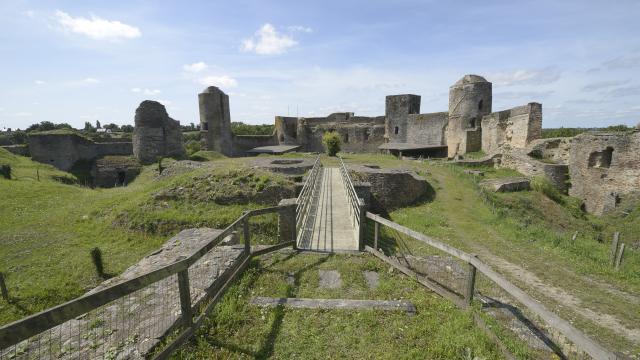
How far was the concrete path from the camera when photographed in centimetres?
752

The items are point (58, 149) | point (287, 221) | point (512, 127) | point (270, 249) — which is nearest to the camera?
point (270, 249)

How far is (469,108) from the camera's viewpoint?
2912 cm

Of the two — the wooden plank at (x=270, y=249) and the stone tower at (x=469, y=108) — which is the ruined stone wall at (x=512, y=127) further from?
the wooden plank at (x=270, y=249)

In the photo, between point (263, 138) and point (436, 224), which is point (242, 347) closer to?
point (436, 224)

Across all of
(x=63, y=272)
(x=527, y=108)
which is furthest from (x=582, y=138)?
(x=63, y=272)

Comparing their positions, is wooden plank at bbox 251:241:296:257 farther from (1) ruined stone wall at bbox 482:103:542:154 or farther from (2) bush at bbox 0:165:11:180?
(1) ruined stone wall at bbox 482:103:542:154

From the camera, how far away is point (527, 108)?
74.8ft

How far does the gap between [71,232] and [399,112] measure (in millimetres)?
34282

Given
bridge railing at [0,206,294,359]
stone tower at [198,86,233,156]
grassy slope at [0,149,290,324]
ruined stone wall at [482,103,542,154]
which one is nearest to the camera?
bridge railing at [0,206,294,359]

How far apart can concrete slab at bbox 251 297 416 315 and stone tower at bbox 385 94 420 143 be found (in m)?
34.7

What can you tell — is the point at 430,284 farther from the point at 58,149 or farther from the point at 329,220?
the point at 58,149

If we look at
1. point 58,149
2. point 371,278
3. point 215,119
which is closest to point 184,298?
point 371,278

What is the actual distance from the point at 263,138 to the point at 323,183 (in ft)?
91.9

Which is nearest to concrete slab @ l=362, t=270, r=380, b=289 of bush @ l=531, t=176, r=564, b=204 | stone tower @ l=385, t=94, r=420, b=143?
bush @ l=531, t=176, r=564, b=204
